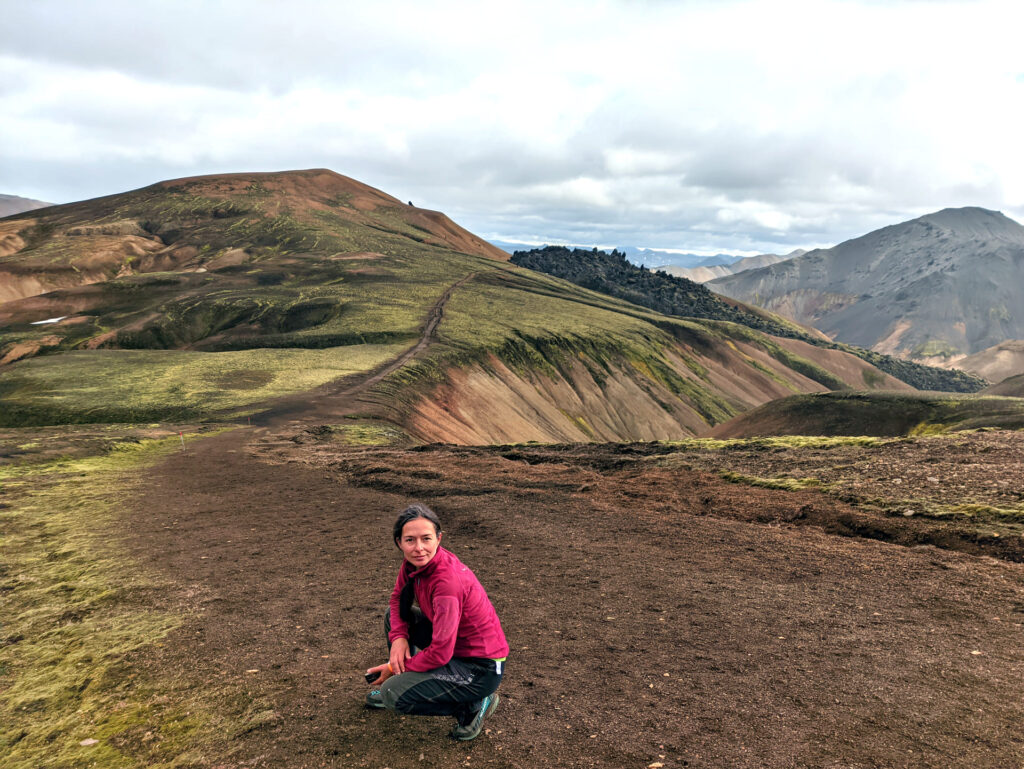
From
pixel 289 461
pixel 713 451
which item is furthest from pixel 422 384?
pixel 713 451

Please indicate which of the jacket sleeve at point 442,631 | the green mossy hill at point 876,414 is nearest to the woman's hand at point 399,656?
the jacket sleeve at point 442,631

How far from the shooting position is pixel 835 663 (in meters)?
8.91

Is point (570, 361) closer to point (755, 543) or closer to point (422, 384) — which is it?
point (422, 384)

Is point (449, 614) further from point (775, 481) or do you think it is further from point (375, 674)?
point (775, 481)

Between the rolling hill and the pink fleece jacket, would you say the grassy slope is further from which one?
the rolling hill

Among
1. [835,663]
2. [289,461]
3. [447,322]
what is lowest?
[289,461]

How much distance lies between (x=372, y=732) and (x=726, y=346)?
15333 centimetres

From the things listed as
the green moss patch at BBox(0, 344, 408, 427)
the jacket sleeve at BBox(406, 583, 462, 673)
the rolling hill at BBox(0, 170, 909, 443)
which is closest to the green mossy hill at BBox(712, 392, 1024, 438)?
the rolling hill at BBox(0, 170, 909, 443)

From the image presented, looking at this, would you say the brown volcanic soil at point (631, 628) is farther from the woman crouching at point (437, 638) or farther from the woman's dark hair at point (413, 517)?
the woman's dark hair at point (413, 517)

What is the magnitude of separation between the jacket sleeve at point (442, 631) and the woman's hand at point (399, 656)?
0.22 meters

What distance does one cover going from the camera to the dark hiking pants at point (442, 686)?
6.40 metres

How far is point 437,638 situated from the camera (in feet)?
20.4

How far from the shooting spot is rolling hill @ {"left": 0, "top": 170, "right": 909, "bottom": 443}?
169 feet

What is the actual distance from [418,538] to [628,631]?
5.77m
